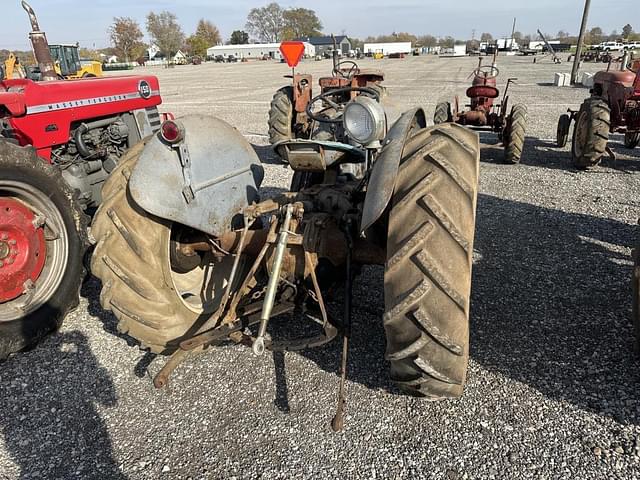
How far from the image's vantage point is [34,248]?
332 cm

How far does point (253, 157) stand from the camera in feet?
10.5

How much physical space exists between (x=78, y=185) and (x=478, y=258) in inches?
152

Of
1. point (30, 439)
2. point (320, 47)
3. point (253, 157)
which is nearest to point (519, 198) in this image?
point (253, 157)

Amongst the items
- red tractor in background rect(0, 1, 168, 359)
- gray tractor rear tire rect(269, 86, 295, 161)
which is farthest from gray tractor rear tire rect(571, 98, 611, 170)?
red tractor in background rect(0, 1, 168, 359)

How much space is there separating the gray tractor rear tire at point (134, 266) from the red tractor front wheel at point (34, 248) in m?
1.09

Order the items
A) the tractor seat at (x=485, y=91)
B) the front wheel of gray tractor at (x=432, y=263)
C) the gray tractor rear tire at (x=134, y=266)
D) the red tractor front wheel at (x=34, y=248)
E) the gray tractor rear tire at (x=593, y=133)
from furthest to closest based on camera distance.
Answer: the tractor seat at (x=485, y=91) < the gray tractor rear tire at (x=593, y=133) < the red tractor front wheel at (x=34, y=248) < the gray tractor rear tire at (x=134, y=266) < the front wheel of gray tractor at (x=432, y=263)

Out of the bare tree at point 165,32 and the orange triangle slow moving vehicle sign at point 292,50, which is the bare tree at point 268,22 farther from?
the orange triangle slow moving vehicle sign at point 292,50

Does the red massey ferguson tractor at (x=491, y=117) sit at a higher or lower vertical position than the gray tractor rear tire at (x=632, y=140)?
higher

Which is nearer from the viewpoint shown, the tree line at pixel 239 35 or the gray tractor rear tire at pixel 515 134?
the gray tractor rear tire at pixel 515 134

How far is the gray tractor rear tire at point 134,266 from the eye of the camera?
2.47 metres

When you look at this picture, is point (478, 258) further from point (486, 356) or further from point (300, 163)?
point (300, 163)

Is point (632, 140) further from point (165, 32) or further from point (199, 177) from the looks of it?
point (165, 32)

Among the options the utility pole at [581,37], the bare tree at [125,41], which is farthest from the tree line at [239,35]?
the utility pole at [581,37]

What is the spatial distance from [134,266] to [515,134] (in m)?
6.97
